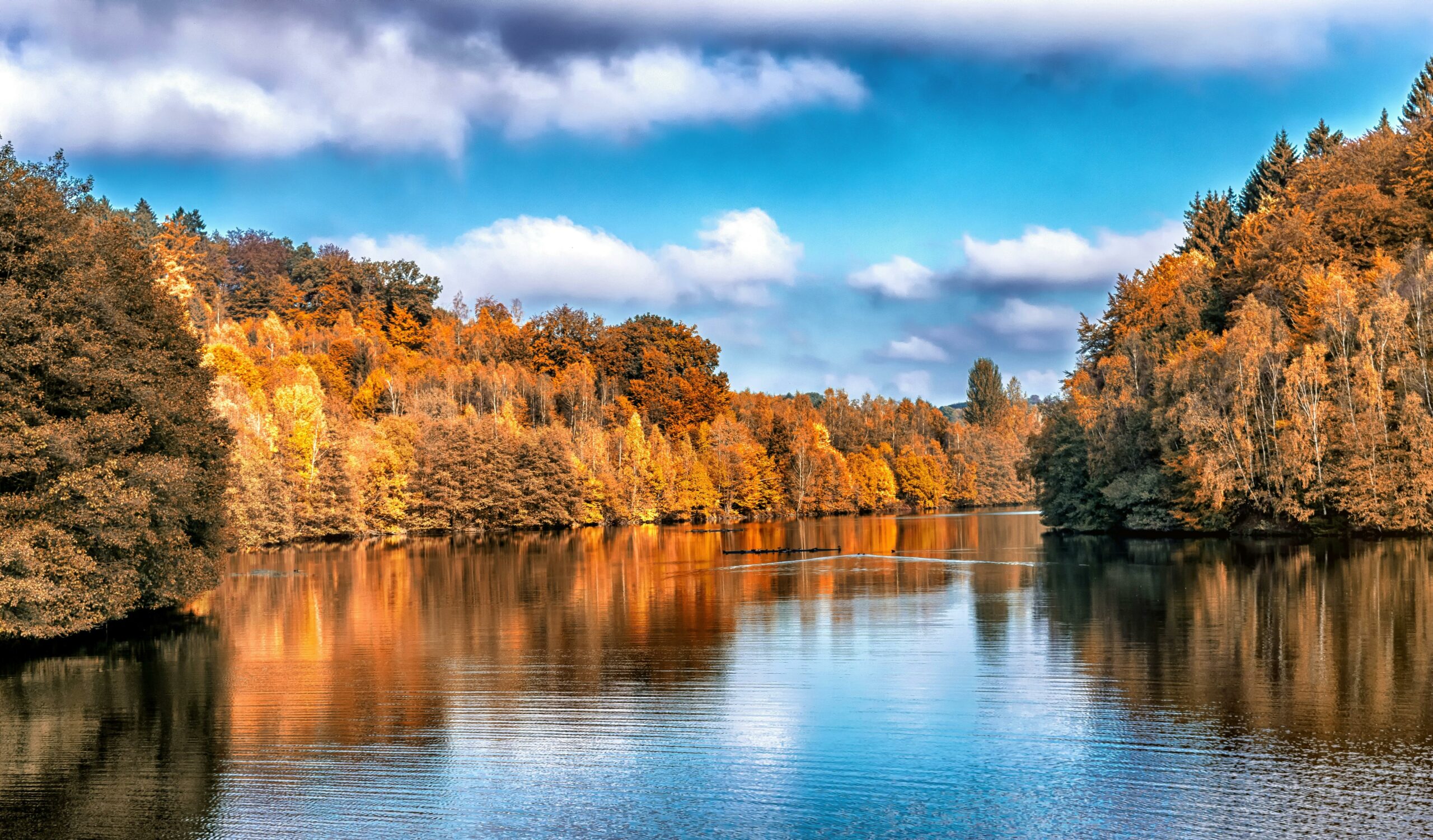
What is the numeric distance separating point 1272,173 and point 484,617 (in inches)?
3650

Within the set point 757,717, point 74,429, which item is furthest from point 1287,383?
point 74,429

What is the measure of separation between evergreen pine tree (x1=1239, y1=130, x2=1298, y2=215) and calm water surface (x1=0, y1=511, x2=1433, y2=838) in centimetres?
6836

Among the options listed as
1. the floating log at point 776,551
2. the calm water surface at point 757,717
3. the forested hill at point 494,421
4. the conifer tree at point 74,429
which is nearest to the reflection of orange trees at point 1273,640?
the calm water surface at point 757,717

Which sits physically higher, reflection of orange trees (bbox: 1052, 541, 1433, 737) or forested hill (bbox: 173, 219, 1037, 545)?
forested hill (bbox: 173, 219, 1037, 545)

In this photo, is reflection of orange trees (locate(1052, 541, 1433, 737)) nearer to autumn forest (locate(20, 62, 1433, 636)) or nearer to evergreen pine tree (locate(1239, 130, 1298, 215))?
autumn forest (locate(20, 62, 1433, 636))

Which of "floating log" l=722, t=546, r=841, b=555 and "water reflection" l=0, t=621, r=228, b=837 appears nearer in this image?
"water reflection" l=0, t=621, r=228, b=837

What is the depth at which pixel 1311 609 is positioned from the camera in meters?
26.9

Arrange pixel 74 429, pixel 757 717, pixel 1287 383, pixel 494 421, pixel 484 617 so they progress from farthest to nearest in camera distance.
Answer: pixel 494 421 < pixel 1287 383 < pixel 484 617 < pixel 74 429 < pixel 757 717

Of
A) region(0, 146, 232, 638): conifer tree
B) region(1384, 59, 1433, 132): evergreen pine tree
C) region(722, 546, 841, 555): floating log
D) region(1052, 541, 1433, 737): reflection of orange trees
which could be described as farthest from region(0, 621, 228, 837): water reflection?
region(1384, 59, 1433, 132): evergreen pine tree

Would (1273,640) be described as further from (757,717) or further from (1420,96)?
(1420,96)

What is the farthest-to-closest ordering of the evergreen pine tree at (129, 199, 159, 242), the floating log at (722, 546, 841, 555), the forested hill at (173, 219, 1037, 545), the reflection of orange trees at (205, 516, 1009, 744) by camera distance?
the evergreen pine tree at (129, 199, 159, 242), the forested hill at (173, 219, 1037, 545), the floating log at (722, 546, 841, 555), the reflection of orange trees at (205, 516, 1009, 744)

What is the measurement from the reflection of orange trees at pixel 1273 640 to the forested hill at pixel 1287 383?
1236 centimetres

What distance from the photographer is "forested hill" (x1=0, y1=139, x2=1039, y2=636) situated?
24984 millimetres

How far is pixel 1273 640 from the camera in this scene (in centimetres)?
2244
